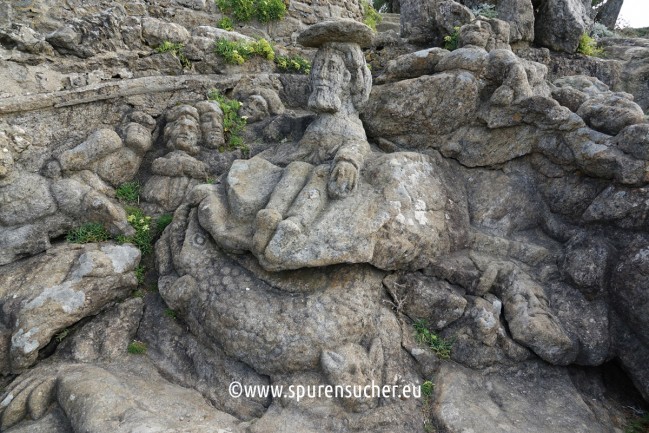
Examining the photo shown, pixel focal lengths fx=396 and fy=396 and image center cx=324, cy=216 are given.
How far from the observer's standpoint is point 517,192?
5.44 m

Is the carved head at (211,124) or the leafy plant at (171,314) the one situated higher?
the carved head at (211,124)

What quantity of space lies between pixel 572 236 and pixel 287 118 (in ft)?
14.9

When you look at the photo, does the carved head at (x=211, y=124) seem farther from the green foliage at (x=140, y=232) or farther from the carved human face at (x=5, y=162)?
the carved human face at (x=5, y=162)

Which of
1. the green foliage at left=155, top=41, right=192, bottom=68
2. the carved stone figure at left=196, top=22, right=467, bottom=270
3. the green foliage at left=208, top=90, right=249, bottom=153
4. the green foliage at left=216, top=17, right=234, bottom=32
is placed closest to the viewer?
the carved stone figure at left=196, top=22, right=467, bottom=270

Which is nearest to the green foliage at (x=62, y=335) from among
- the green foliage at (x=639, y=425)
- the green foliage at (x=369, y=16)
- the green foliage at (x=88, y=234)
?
the green foliage at (x=88, y=234)

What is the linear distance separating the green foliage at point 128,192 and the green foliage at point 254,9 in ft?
17.9

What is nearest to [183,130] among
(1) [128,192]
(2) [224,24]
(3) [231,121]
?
(3) [231,121]

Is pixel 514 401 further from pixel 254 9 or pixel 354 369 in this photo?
pixel 254 9

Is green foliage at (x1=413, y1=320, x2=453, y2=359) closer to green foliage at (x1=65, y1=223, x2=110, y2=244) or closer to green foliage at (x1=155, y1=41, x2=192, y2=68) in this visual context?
green foliage at (x1=65, y1=223, x2=110, y2=244)

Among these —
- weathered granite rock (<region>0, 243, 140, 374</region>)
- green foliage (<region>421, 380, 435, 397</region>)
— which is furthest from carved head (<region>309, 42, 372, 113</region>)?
green foliage (<region>421, 380, 435, 397</region>)

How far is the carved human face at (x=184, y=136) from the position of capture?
20.1 feet

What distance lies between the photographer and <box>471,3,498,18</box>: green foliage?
8445 millimetres

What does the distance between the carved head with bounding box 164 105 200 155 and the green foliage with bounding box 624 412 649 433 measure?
21.0 feet

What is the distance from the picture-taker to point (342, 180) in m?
4.59
